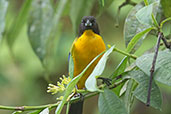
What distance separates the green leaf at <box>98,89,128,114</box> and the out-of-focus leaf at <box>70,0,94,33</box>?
1453 mm

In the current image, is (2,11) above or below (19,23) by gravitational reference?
below

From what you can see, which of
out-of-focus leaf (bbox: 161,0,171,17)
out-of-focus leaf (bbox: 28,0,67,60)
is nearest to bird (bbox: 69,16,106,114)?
out-of-focus leaf (bbox: 28,0,67,60)

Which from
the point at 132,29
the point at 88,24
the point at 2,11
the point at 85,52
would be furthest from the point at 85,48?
the point at 132,29

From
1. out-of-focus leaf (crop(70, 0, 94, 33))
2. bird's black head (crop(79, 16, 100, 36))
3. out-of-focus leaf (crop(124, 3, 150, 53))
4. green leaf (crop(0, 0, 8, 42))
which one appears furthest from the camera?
bird's black head (crop(79, 16, 100, 36))

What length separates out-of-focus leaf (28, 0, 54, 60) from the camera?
9.43 ft

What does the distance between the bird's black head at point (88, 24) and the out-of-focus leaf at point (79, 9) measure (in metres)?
0.38

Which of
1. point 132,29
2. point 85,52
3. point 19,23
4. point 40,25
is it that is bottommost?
point 132,29

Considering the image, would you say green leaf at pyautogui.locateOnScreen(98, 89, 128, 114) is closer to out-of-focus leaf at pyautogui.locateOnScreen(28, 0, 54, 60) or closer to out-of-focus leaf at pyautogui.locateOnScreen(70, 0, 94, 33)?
out-of-focus leaf at pyautogui.locateOnScreen(28, 0, 54, 60)

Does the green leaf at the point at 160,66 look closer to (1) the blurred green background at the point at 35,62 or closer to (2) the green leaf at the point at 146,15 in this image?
(2) the green leaf at the point at 146,15

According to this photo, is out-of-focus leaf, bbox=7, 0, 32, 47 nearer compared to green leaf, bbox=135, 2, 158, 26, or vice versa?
green leaf, bbox=135, 2, 158, 26

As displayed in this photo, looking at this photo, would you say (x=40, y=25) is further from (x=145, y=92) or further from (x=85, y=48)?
(x=145, y=92)

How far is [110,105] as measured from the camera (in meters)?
1.56

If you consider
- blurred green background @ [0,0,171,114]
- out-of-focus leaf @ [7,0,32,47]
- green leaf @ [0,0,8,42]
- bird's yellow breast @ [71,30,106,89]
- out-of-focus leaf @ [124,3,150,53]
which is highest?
blurred green background @ [0,0,171,114]

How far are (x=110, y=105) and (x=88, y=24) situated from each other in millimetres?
2012
